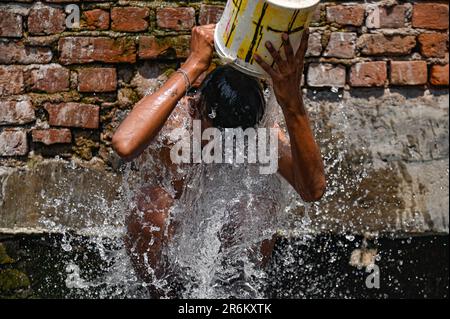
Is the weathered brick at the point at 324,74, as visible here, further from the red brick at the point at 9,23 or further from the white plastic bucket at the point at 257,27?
the red brick at the point at 9,23

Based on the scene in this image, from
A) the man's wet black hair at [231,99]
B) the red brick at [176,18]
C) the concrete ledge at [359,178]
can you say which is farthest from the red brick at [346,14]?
the man's wet black hair at [231,99]

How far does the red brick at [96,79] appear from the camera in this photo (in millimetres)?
3012

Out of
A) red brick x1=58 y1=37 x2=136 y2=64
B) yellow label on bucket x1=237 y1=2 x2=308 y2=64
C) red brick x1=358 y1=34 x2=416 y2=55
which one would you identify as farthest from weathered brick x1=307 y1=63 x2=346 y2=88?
yellow label on bucket x1=237 y1=2 x2=308 y2=64

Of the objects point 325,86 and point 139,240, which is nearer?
point 139,240

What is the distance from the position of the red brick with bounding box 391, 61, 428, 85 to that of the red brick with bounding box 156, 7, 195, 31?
81 cm

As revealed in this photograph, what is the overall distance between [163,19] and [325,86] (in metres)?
0.68

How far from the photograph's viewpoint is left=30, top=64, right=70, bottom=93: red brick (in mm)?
3008

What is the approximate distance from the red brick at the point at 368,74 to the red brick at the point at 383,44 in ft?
0.15

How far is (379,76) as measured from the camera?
314 centimetres

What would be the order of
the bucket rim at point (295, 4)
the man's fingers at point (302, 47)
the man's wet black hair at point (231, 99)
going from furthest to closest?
the man's wet black hair at point (231, 99) < the man's fingers at point (302, 47) < the bucket rim at point (295, 4)

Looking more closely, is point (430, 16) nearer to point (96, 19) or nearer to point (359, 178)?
point (359, 178)
